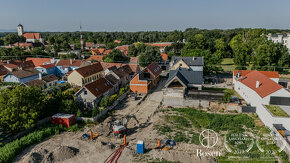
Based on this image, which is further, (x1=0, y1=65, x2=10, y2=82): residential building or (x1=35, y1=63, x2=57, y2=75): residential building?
(x1=35, y1=63, x2=57, y2=75): residential building

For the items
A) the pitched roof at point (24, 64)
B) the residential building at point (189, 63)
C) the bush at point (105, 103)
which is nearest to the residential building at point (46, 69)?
the pitched roof at point (24, 64)

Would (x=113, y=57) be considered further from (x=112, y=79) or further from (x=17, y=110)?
(x=17, y=110)

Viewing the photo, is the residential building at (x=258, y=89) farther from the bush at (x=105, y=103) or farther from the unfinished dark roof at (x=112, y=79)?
the unfinished dark roof at (x=112, y=79)

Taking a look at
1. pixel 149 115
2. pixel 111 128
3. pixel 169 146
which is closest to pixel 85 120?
pixel 111 128

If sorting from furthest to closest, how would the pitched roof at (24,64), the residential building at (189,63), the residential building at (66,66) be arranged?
the pitched roof at (24,64) < the residential building at (66,66) < the residential building at (189,63)

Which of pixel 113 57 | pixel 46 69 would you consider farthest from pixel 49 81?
pixel 113 57

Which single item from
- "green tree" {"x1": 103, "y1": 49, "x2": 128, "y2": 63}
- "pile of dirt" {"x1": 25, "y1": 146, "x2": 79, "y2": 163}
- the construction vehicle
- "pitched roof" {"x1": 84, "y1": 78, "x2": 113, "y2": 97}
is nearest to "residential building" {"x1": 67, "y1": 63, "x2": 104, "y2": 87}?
"pitched roof" {"x1": 84, "y1": 78, "x2": 113, "y2": 97}

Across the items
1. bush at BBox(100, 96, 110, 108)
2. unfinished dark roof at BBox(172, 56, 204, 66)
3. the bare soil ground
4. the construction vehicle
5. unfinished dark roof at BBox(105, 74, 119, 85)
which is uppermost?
unfinished dark roof at BBox(172, 56, 204, 66)

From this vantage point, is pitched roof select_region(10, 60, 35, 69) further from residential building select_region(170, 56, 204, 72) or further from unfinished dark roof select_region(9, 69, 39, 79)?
residential building select_region(170, 56, 204, 72)
